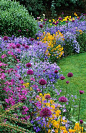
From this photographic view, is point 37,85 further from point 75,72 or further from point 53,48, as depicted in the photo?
point 53,48

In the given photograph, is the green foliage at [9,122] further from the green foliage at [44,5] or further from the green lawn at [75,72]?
the green foliage at [44,5]

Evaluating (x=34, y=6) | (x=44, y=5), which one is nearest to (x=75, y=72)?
(x=34, y=6)

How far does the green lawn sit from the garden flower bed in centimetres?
17

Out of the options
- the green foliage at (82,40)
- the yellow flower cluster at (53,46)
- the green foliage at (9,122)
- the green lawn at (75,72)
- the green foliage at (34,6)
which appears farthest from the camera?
the green foliage at (34,6)

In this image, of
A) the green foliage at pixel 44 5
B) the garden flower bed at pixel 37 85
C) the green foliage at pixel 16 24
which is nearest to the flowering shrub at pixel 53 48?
the garden flower bed at pixel 37 85

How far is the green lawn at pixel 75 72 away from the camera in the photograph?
456 centimetres

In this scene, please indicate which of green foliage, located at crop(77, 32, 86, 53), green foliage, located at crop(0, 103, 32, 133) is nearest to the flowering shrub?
green foliage, located at crop(77, 32, 86, 53)

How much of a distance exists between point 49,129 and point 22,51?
2555 mm

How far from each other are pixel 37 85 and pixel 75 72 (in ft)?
6.77

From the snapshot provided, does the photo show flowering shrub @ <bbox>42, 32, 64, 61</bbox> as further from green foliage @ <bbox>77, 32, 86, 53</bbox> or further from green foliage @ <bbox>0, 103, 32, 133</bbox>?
green foliage @ <bbox>0, 103, 32, 133</bbox>

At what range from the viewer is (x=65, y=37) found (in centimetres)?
639

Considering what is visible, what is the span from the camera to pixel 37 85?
12.0 ft

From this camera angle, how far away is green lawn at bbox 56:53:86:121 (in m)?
4.56

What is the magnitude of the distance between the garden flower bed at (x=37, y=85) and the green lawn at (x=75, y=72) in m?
0.17
